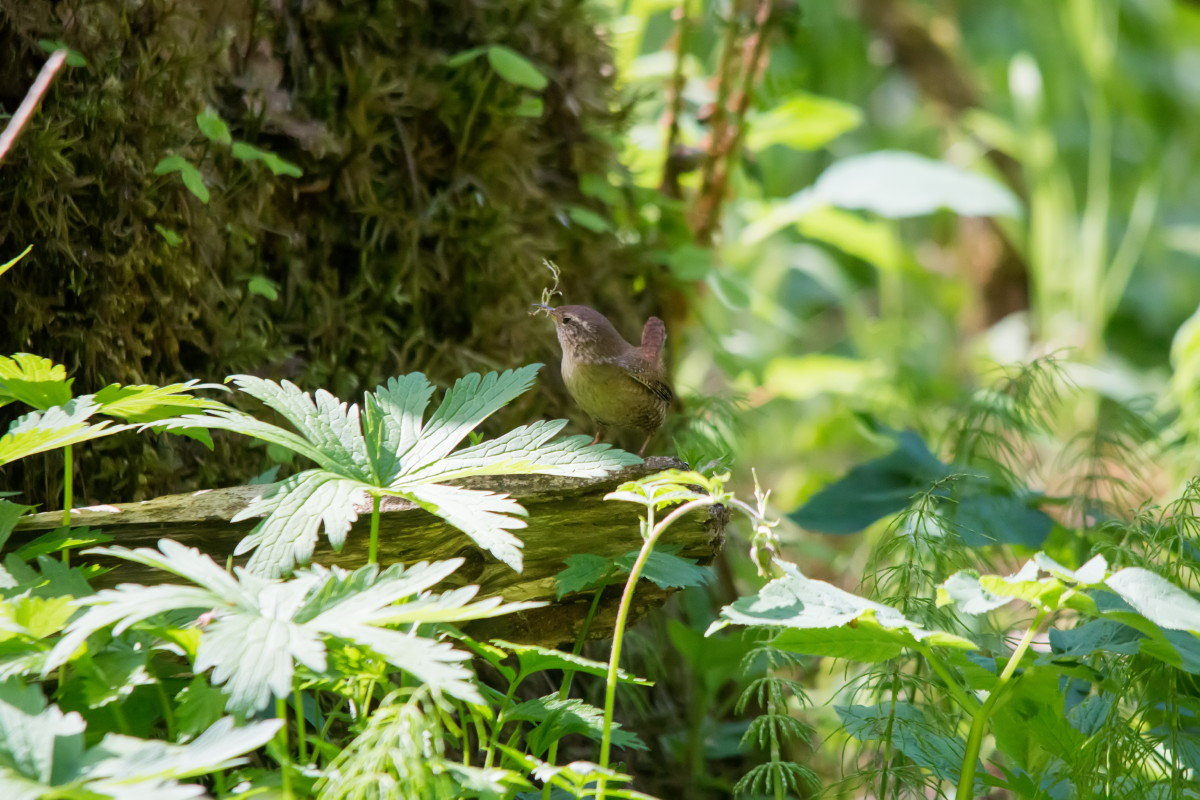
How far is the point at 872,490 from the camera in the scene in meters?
2.69

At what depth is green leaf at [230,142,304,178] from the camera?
2.14 meters

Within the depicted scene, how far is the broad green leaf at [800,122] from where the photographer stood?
11.3ft

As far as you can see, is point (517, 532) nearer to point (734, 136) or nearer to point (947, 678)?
point (947, 678)

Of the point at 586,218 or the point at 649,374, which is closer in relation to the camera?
the point at 649,374

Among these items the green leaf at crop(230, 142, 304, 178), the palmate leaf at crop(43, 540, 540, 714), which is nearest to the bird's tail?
the green leaf at crop(230, 142, 304, 178)

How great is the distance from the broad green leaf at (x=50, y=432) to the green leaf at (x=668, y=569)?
826mm

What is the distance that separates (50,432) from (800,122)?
276 cm

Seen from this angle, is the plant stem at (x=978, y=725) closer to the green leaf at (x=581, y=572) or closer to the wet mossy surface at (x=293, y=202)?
the green leaf at (x=581, y=572)

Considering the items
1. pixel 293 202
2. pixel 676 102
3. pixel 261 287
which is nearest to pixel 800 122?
pixel 676 102

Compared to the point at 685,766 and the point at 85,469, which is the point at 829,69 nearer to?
the point at 685,766

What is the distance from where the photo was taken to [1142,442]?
2984 mm

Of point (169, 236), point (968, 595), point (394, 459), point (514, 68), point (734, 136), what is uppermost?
point (514, 68)

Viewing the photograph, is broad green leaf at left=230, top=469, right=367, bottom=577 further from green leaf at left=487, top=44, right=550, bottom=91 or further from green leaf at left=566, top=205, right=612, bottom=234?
green leaf at left=566, top=205, right=612, bottom=234

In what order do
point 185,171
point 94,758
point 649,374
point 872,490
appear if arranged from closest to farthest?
point 94,758 → point 185,171 → point 649,374 → point 872,490
